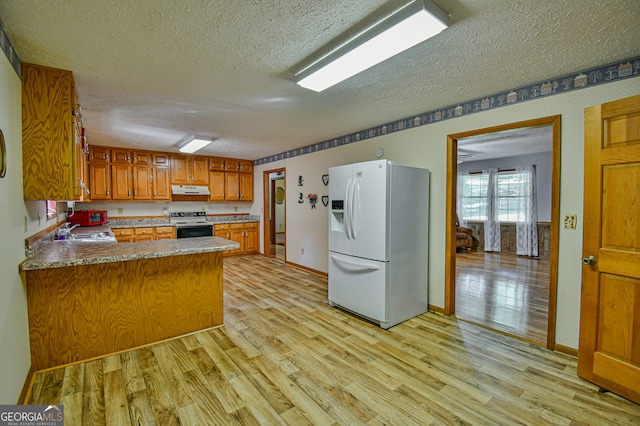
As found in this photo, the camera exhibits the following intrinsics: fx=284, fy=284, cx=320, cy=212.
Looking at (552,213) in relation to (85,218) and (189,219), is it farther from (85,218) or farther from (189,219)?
(85,218)

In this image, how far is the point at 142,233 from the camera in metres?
5.70

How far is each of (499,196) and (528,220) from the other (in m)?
0.92

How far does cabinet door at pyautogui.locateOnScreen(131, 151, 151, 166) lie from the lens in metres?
5.58

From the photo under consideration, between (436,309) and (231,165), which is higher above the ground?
(231,165)

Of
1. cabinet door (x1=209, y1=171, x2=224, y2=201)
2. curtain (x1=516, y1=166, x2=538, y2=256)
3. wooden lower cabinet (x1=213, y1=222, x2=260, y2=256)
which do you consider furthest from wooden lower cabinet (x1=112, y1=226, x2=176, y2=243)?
curtain (x1=516, y1=166, x2=538, y2=256)

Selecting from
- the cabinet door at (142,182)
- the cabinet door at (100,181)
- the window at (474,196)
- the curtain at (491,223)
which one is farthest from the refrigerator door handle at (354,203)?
the window at (474,196)

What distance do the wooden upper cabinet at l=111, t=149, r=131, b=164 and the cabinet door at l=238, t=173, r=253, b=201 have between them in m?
2.24

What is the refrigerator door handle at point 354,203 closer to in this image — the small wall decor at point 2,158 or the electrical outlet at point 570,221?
the electrical outlet at point 570,221

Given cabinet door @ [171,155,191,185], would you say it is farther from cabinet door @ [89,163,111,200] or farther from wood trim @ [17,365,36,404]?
wood trim @ [17,365,36,404]

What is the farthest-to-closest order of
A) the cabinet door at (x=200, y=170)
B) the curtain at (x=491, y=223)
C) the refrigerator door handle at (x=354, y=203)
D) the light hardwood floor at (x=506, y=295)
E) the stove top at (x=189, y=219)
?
the curtain at (x=491, y=223), the cabinet door at (x=200, y=170), the stove top at (x=189, y=219), the refrigerator door handle at (x=354, y=203), the light hardwood floor at (x=506, y=295)

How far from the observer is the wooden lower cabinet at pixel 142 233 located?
18.1ft

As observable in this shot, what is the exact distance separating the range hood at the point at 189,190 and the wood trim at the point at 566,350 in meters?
6.22

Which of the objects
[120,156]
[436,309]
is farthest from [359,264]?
[120,156]

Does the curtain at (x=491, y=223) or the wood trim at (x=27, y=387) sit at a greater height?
the curtain at (x=491, y=223)
